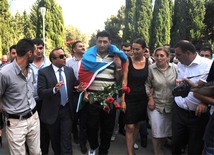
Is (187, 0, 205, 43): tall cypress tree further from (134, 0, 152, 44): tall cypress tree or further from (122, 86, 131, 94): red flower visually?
(122, 86, 131, 94): red flower

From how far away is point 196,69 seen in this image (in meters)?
4.15

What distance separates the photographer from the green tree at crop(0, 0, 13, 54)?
85.7 ft

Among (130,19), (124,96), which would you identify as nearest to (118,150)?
(124,96)

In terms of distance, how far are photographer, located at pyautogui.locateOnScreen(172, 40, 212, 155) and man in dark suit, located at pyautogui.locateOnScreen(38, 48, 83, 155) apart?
1648 mm

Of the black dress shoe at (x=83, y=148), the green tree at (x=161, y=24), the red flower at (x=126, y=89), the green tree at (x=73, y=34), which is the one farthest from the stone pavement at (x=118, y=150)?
the green tree at (x=73, y=34)

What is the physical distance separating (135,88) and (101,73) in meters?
0.67

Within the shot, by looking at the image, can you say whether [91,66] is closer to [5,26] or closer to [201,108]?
[201,108]

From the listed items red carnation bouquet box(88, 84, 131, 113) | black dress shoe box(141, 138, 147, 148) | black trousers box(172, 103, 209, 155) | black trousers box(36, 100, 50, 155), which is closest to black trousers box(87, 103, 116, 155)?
red carnation bouquet box(88, 84, 131, 113)

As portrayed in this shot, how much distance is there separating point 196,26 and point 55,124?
2357cm

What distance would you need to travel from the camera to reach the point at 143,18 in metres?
28.4

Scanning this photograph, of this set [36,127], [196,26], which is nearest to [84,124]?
[36,127]

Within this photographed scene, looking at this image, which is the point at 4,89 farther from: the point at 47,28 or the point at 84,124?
the point at 47,28

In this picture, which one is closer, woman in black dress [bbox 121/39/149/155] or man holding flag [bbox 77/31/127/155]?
man holding flag [bbox 77/31/127/155]

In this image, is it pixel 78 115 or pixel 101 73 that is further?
pixel 78 115
